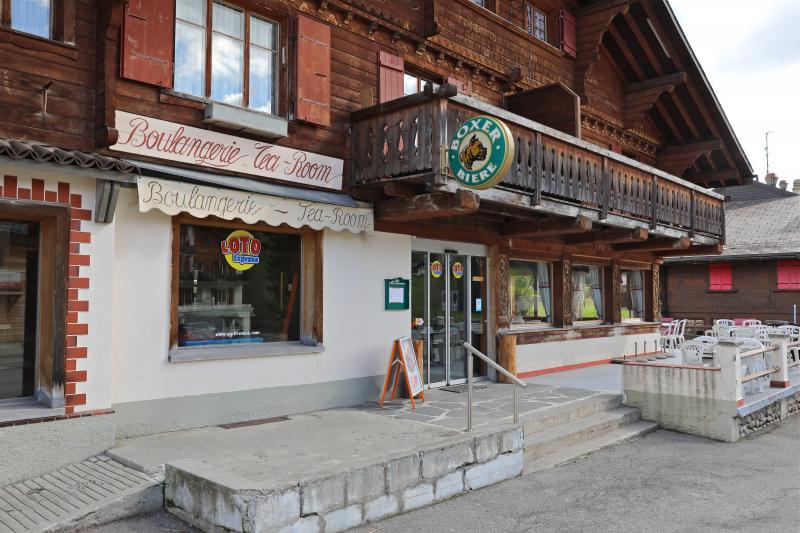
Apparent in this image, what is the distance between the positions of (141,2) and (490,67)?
21.3 ft

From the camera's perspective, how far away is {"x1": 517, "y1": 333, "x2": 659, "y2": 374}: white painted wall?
1221 cm

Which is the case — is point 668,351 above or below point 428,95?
below

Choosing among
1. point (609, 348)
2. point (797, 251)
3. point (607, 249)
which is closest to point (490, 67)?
point (607, 249)

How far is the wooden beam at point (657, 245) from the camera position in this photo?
47.1 feet

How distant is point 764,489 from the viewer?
6.54m

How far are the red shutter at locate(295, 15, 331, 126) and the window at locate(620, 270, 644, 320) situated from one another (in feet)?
33.1

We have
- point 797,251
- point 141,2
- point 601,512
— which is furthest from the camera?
point 797,251

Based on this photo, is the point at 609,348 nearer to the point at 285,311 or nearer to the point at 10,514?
the point at 285,311

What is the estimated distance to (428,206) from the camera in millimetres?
8484

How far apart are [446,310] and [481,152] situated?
12.4 ft

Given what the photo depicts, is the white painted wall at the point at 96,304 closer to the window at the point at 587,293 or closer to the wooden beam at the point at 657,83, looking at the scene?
the window at the point at 587,293

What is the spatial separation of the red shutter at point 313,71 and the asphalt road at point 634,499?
5.19 metres

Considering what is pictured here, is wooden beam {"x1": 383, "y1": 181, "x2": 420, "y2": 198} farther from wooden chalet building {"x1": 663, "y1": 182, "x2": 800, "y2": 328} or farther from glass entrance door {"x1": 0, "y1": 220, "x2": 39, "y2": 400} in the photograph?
wooden chalet building {"x1": 663, "y1": 182, "x2": 800, "y2": 328}

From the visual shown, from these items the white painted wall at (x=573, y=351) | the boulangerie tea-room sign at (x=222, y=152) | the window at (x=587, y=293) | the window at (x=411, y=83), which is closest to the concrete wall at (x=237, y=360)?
the boulangerie tea-room sign at (x=222, y=152)
